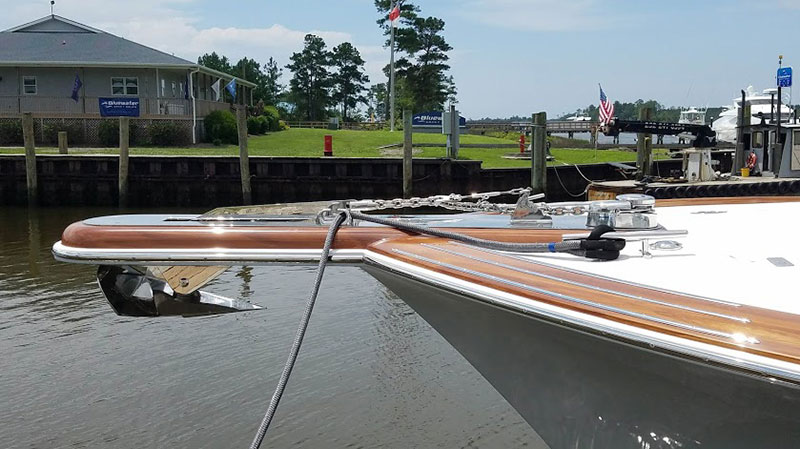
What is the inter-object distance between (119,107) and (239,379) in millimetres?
25737

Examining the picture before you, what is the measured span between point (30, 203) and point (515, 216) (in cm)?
2013

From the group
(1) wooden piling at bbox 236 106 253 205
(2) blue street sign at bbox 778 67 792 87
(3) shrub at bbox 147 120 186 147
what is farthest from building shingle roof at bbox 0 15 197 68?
(2) blue street sign at bbox 778 67 792 87

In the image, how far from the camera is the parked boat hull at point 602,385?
279 centimetres

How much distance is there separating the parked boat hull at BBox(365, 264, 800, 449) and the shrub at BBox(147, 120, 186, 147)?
1130 inches

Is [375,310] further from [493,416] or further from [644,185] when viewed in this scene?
[644,185]

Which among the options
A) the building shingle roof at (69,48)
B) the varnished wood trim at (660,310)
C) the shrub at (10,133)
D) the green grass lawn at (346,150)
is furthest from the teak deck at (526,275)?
the building shingle roof at (69,48)

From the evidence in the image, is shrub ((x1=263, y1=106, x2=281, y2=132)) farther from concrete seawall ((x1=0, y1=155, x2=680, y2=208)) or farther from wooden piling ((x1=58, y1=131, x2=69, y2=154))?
concrete seawall ((x1=0, y1=155, x2=680, y2=208))

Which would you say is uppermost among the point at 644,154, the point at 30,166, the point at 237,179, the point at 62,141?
the point at 62,141

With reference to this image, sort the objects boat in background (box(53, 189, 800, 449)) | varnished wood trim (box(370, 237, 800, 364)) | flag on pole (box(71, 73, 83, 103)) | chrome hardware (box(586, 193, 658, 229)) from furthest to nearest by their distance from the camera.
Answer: flag on pole (box(71, 73, 83, 103)), chrome hardware (box(586, 193, 658, 229)), boat in background (box(53, 189, 800, 449)), varnished wood trim (box(370, 237, 800, 364))

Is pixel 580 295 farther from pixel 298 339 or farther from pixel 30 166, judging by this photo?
pixel 30 166

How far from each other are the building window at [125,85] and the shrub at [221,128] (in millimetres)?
4078

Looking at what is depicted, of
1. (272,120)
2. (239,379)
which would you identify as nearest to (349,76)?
(272,120)

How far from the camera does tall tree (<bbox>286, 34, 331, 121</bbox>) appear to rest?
248ft

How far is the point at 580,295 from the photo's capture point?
3084 mm
